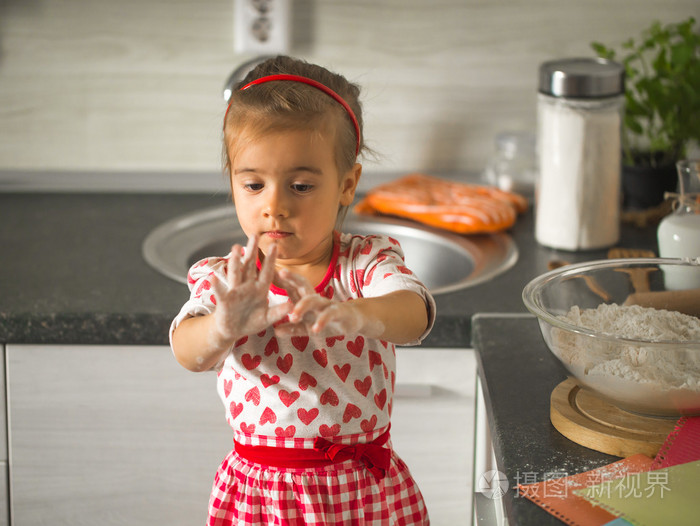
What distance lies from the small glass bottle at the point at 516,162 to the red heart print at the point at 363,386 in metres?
0.94

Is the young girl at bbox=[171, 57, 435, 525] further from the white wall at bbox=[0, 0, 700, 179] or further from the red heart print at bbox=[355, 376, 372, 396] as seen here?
the white wall at bbox=[0, 0, 700, 179]

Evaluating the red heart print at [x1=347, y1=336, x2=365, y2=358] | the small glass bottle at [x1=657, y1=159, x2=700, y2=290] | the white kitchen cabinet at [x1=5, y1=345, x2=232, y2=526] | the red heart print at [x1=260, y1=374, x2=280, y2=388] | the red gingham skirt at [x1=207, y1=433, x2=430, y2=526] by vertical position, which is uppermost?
the small glass bottle at [x1=657, y1=159, x2=700, y2=290]

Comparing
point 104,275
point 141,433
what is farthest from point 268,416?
point 104,275

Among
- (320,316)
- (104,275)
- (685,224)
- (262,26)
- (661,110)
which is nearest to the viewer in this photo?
(320,316)

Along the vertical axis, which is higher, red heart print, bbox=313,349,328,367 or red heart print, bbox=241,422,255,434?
red heart print, bbox=313,349,328,367

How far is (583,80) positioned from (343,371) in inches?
29.5

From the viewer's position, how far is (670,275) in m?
1.10

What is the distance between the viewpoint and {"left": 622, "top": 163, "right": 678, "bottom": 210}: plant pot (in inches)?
65.1

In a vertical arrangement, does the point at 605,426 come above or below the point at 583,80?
below

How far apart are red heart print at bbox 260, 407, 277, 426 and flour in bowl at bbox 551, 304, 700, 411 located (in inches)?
12.3

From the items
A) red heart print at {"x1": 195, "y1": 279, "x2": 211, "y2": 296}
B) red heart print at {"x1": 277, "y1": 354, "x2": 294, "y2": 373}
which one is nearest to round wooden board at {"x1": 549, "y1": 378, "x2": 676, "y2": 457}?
red heart print at {"x1": 277, "y1": 354, "x2": 294, "y2": 373}

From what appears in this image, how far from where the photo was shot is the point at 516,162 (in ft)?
5.98

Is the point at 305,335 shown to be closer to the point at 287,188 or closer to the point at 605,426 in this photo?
the point at 287,188

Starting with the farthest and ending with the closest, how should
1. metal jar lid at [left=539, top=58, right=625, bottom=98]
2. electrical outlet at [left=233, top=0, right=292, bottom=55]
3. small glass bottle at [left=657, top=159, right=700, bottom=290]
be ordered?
electrical outlet at [left=233, top=0, right=292, bottom=55], metal jar lid at [left=539, top=58, right=625, bottom=98], small glass bottle at [left=657, top=159, right=700, bottom=290]
